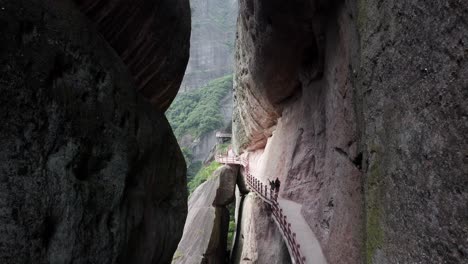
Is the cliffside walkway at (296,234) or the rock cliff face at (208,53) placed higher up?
the rock cliff face at (208,53)

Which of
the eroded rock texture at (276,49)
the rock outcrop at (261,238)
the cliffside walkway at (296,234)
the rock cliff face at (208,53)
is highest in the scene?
the rock cliff face at (208,53)

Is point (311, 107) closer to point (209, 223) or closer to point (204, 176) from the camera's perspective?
point (209, 223)

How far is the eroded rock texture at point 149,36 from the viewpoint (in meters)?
5.15

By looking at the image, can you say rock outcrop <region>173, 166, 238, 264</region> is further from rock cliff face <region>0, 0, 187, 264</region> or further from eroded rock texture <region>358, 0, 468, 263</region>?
eroded rock texture <region>358, 0, 468, 263</region>

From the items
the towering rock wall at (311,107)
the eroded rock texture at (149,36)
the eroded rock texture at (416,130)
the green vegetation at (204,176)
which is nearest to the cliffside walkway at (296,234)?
the towering rock wall at (311,107)

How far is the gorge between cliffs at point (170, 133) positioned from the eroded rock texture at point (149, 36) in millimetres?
25

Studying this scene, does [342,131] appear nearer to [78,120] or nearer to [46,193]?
[78,120]

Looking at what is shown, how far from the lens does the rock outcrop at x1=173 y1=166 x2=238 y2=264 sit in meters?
12.5

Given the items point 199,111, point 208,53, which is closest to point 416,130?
point 199,111

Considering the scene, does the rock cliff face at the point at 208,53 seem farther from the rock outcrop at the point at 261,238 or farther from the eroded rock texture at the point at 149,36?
the eroded rock texture at the point at 149,36

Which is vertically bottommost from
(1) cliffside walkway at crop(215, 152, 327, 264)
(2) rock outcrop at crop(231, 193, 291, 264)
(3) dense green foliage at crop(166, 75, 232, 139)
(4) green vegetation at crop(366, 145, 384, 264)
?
(2) rock outcrop at crop(231, 193, 291, 264)

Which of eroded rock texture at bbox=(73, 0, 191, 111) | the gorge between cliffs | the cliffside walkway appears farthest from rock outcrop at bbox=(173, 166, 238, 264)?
eroded rock texture at bbox=(73, 0, 191, 111)

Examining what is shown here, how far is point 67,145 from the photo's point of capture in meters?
3.80

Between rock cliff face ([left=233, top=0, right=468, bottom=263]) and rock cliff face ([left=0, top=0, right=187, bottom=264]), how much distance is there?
362 cm
